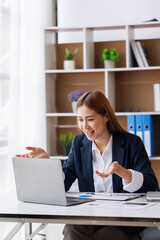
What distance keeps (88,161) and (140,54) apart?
1.87 metres

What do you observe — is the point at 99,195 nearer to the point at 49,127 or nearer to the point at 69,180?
the point at 69,180

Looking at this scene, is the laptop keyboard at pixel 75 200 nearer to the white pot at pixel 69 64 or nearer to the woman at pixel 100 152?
the woman at pixel 100 152

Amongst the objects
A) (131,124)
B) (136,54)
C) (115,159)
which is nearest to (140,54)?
(136,54)

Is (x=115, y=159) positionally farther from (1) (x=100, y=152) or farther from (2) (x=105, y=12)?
(2) (x=105, y=12)

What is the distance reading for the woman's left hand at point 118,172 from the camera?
2.17 m

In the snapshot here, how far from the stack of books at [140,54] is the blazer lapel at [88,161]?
170cm

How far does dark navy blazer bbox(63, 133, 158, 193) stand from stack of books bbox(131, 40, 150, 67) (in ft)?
5.43

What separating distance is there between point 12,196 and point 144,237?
72 cm

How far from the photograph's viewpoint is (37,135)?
437cm

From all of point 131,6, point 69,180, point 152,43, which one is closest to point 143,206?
point 69,180

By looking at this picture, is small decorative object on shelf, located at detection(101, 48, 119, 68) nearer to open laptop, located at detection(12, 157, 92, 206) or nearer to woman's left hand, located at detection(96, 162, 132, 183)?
woman's left hand, located at detection(96, 162, 132, 183)

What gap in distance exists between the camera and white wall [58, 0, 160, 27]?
16.3ft

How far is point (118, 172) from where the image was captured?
88.4 inches

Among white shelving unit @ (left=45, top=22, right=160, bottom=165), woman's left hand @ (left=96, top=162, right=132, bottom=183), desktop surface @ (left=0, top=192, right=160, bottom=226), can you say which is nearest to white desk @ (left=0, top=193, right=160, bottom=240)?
desktop surface @ (left=0, top=192, right=160, bottom=226)
